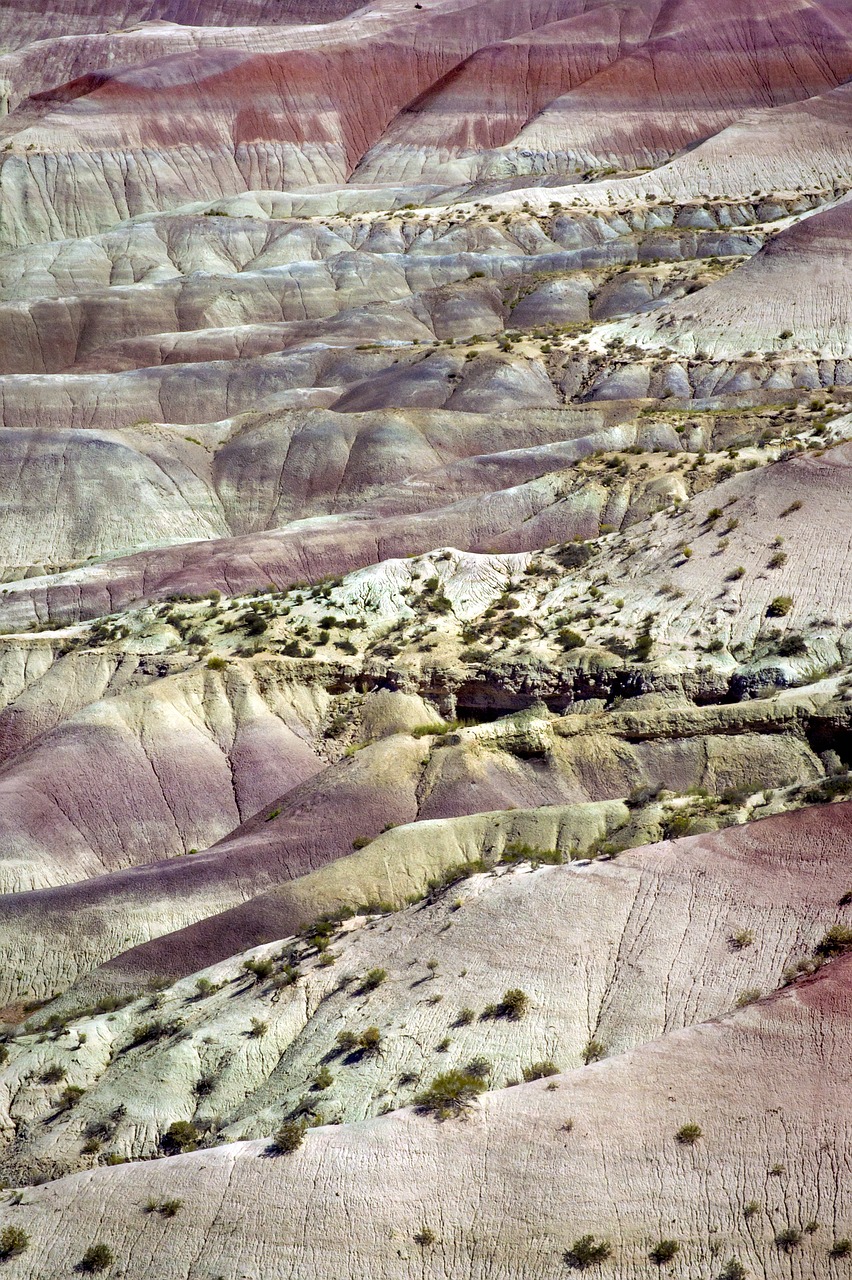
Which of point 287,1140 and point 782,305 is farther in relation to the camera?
point 782,305

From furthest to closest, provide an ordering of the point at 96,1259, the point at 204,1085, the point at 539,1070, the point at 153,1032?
1. the point at 153,1032
2. the point at 204,1085
3. the point at 539,1070
4. the point at 96,1259

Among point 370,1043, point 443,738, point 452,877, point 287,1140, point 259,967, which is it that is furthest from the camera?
point 443,738

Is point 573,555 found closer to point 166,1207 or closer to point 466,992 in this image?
point 466,992

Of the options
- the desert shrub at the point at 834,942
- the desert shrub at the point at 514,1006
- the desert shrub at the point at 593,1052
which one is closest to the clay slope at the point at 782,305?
the desert shrub at the point at 834,942

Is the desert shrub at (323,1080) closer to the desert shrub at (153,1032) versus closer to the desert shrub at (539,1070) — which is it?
the desert shrub at (539,1070)

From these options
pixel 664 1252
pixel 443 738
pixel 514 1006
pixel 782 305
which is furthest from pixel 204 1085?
pixel 782 305

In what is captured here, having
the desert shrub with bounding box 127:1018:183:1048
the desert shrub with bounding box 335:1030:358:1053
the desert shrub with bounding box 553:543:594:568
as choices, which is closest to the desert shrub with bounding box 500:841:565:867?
the desert shrub with bounding box 335:1030:358:1053

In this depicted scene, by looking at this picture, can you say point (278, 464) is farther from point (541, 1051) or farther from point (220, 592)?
point (541, 1051)
